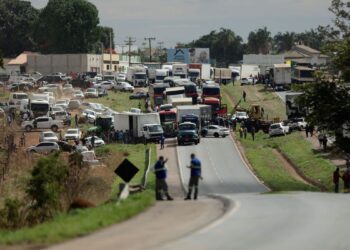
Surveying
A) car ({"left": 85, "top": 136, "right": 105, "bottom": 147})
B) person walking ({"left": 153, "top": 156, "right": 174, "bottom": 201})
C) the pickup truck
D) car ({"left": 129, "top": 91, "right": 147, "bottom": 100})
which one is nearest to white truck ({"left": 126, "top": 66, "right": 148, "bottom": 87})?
car ({"left": 129, "top": 91, "right": 147, "bottom": 100})

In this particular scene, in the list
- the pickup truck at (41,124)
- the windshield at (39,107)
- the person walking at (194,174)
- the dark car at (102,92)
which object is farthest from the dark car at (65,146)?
the dark car at (102,92)

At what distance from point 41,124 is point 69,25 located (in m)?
87.4

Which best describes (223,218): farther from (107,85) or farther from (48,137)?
(107,85)

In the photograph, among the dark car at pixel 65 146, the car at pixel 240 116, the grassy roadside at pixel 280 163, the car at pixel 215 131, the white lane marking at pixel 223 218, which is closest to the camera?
the white lane marking at pixel 223 218

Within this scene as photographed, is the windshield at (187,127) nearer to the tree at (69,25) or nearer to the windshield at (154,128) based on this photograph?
the windshield at (154,128)

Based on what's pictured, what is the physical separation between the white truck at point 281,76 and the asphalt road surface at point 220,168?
40.3m

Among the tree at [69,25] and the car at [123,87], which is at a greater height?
the tree at [69,25]

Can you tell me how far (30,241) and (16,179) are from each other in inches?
1273

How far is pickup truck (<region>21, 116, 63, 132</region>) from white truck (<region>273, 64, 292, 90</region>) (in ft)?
132

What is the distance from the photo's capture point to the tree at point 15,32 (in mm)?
182625

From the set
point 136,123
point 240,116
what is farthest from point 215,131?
point 240,116

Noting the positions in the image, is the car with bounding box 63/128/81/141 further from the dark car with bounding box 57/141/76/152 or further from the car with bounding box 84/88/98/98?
the car with bounding box 84/88/98/98

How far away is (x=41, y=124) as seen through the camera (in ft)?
264

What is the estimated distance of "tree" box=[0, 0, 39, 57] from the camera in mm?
182625
